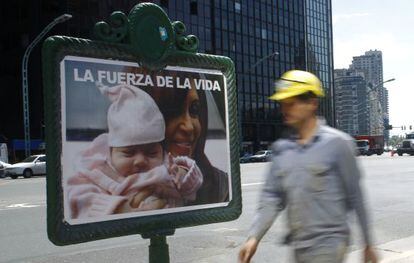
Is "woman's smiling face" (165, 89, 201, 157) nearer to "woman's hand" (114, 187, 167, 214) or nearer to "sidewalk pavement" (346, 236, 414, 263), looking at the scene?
"woman's hand" (114, 187, 167, 214)

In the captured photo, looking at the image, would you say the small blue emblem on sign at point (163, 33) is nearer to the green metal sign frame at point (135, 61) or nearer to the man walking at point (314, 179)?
the green metal sign frame at point (135, 61)

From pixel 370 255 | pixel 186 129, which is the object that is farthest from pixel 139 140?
pixel 370 255

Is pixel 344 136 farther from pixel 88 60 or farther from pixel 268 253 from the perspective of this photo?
pixel 268 253

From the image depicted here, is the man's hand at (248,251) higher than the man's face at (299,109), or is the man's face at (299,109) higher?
the man's face at (299,109)

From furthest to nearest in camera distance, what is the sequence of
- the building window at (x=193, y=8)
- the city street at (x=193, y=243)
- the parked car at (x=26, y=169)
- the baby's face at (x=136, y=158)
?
the building window at (x=193, y=8), the parked car at (x=26, y=169), the city street at (x=193, y=243), the baby's face at (x=136, y=158)

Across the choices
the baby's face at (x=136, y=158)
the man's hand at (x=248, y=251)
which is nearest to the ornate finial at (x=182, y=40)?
the baby's face at (x=136, y=158)

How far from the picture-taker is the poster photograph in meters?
3.18

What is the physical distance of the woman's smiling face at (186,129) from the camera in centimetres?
361

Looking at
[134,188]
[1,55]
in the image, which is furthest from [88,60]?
[1,55]

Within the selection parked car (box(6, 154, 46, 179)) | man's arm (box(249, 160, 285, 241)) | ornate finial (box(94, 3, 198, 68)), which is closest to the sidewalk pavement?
man's arm (box(249, 160, 285, 241))

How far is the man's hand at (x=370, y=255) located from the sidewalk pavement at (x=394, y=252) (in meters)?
3.00

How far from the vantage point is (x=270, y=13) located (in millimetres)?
73438

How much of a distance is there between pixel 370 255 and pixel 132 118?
164 centimetres

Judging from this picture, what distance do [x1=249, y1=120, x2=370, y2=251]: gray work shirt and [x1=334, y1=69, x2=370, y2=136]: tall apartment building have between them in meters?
106
